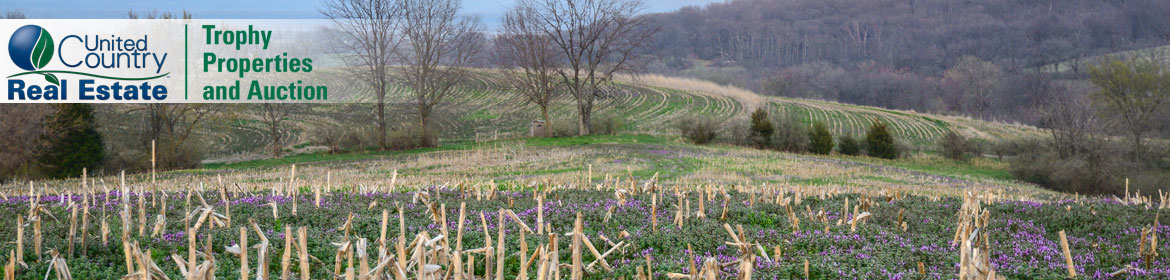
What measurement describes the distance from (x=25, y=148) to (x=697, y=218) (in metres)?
28.2

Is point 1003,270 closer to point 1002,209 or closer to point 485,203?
point 1002,209

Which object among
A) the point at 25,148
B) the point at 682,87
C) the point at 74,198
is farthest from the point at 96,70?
the point at 682,87

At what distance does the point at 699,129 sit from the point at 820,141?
6988 mm

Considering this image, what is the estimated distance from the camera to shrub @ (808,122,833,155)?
42.6 metres

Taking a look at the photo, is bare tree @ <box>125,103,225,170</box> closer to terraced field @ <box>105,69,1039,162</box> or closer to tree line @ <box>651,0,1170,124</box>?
terraced field @ <box>105,69,1039,162</box>

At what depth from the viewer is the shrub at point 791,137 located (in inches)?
1687

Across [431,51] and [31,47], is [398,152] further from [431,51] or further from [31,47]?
[31,47]

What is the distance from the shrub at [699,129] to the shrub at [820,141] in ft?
18.4

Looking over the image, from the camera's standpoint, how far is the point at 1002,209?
8.97 m

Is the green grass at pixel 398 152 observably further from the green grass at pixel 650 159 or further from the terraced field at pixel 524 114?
the terraced field at pixel 524 114

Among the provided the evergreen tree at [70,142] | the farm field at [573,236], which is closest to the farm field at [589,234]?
the farm field at [573,236]

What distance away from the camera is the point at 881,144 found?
141 ft

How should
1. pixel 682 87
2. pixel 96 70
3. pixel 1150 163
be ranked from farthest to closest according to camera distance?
pixel 682 87 → pixel 1150 163 → pixel 96 70

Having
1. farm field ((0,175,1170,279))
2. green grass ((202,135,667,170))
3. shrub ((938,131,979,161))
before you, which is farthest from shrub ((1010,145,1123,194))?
farm field ((0,175,1170,279))
